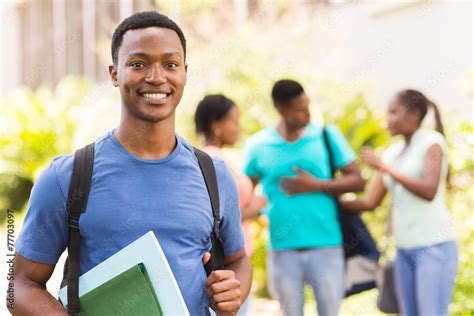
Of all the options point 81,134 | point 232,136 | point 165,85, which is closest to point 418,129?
point 232,136

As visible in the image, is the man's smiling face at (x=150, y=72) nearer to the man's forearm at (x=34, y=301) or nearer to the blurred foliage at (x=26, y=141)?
the man's forearm at (x=34, y=301)

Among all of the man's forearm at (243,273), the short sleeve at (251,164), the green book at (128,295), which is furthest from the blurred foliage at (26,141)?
the green book at (128,295)

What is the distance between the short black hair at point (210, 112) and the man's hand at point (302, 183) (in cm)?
59

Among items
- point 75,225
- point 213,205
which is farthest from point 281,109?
point 75,225

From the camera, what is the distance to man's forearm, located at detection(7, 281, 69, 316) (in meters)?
2.05

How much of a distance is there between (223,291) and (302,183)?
2.34m

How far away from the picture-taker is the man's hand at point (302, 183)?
4473 mm

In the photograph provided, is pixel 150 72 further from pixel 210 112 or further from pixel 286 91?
pixel 286 91

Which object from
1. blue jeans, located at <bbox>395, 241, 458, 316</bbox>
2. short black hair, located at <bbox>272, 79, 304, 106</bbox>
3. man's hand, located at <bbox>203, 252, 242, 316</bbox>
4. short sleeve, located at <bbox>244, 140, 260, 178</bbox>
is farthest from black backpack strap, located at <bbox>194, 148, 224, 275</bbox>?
blue jeans, located at <bbox>395, 241, 458, 316</bbox>

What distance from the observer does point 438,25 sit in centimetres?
1028

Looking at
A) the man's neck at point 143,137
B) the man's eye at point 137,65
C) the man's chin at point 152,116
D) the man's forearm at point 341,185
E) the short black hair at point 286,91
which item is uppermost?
the man's eye at point 137,65

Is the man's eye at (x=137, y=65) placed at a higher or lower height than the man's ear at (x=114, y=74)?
higher

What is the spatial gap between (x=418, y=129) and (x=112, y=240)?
128 inches

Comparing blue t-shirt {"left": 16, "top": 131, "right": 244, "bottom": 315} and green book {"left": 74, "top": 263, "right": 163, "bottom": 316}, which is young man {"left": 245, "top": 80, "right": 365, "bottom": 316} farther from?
green book {"left": 74, "top": 263, "right": 163, "bottom": 316}
